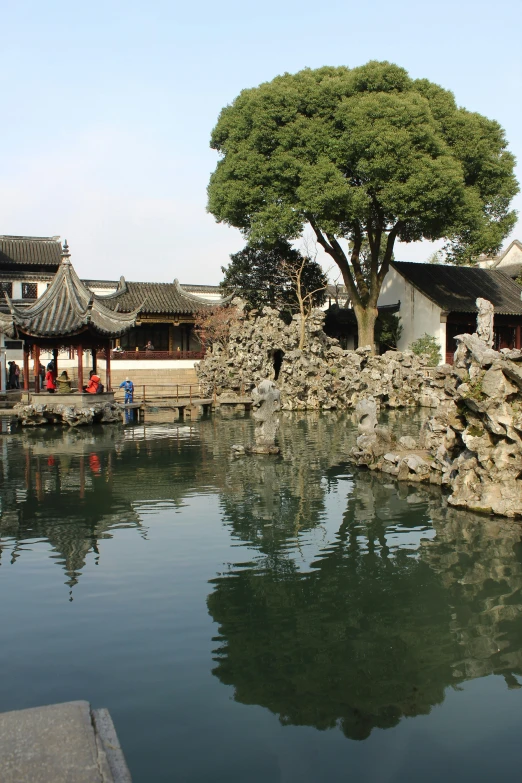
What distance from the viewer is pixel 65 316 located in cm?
2494

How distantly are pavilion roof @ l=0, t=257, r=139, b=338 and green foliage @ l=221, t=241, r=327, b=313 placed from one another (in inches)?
458

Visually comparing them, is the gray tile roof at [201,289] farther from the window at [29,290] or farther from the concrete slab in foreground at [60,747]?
the concrete slab in foreground at [60,747]

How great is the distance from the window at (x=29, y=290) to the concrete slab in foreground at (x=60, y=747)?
43.5m

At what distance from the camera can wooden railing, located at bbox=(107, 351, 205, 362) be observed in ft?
129

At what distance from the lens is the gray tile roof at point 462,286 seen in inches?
1511

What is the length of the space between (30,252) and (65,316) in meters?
23.4

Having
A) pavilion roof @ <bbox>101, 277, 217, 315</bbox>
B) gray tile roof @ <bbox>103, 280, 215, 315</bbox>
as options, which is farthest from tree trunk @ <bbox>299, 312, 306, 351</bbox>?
gray tile roof @ <bbox>103, 280, 215, 315</bbox>

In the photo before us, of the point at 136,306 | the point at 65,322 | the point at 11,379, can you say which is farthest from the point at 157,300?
the point at 65,322

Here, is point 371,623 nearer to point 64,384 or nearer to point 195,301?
point 64,384

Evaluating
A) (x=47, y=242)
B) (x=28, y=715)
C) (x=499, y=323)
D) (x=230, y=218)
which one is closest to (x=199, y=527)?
(x=28, y=715)

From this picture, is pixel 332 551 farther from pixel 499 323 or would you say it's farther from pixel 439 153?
pixel 499 323

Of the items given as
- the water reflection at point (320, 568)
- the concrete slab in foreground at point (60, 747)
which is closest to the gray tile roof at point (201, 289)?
the water reflection at point (320, 568)

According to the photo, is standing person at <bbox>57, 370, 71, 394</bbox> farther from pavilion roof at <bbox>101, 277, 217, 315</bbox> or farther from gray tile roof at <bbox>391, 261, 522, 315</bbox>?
gray tile roof at <bbox>391, 261, 522, 315</bbox>

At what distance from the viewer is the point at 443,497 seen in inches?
496
